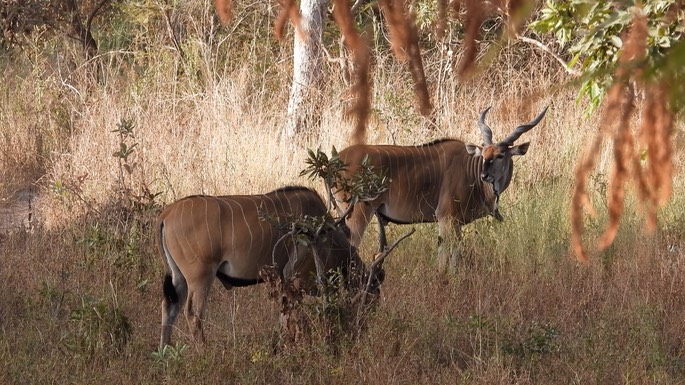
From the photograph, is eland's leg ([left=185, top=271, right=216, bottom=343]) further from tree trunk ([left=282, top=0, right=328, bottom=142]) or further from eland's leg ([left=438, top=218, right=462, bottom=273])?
tree trunk ([left=282, top=0, right=328, bottom=142])

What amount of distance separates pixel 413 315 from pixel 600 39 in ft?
6.58

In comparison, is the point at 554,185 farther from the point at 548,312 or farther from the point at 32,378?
the point at 32,378

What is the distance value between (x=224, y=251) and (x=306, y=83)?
4926 mm

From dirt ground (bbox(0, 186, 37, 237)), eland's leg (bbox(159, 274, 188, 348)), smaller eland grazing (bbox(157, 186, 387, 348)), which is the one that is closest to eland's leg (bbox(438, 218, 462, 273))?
smaller eland grazing (bbox(157, 186, 387, 348))

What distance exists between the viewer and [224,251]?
524 centimetres

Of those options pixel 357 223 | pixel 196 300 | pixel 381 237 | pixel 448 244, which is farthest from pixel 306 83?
pixel 196 300

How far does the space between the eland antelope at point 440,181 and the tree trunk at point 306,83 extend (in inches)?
65.7

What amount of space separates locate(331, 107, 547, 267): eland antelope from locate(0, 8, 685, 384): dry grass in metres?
0.17

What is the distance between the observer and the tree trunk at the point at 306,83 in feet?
30.8

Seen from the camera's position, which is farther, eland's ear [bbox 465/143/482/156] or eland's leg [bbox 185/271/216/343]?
eland's ear [bbox 465/143/482/156]

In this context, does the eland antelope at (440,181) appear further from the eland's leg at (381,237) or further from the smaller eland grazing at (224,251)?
the smaller eland grazing at (224,251)

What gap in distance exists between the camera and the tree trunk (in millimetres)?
9396

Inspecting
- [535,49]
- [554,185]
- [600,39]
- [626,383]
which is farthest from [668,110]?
[535,49]

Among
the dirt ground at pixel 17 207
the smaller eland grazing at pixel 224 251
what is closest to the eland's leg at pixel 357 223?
the smaller eland grazing at pixel 224 251
